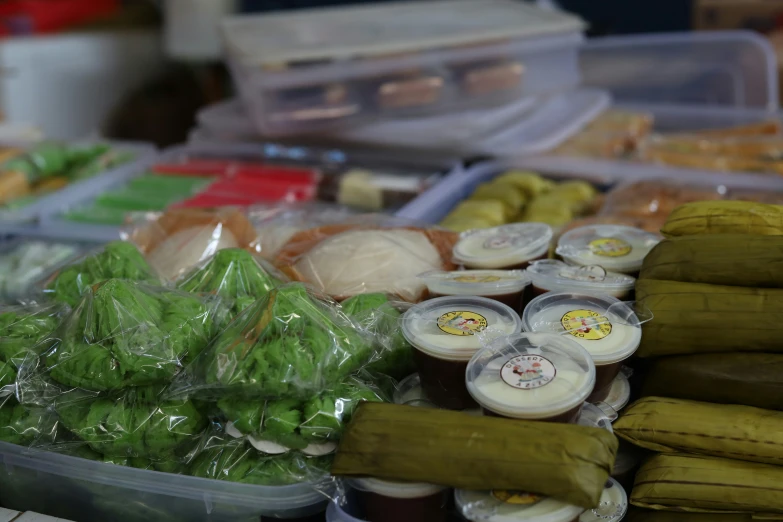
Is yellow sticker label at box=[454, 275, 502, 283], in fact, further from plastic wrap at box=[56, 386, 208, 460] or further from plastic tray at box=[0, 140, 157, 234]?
plastic tray at box=[0, 140, 157, 234]

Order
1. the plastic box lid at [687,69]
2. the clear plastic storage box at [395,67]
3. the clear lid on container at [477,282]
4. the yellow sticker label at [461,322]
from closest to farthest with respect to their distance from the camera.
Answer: the yellow sticker label at [461,322]
the clear lid on container at [477,282]
the clear plastic storage box at [395,67]
the plastic box lid at [687,69]

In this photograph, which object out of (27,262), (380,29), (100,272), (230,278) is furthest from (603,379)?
(380,29)

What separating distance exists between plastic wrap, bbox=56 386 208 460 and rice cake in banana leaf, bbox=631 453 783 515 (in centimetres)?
61

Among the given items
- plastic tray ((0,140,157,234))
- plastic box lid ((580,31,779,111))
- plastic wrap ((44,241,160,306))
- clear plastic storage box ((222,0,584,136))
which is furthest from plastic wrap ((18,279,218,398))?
plastic box lid ((580,31,779,111))

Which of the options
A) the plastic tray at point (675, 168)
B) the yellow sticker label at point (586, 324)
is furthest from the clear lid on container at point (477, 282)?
the plastic tray at point (675, 168)

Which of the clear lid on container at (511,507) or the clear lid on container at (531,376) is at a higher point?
the clear lid on container at (531,376)

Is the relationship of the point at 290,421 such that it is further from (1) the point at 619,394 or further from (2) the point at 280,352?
(1) the point at 619,394

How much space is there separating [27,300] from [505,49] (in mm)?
1734

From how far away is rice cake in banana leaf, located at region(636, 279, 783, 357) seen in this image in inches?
41.5

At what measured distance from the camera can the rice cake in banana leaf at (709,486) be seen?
0.97m

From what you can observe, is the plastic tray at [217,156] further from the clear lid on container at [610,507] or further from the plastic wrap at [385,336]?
the clear lid on container at [610,507]

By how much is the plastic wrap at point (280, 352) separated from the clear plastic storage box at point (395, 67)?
4.72ft

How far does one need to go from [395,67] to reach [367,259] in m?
1.25

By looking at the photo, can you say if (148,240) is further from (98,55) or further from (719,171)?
(98,55)
